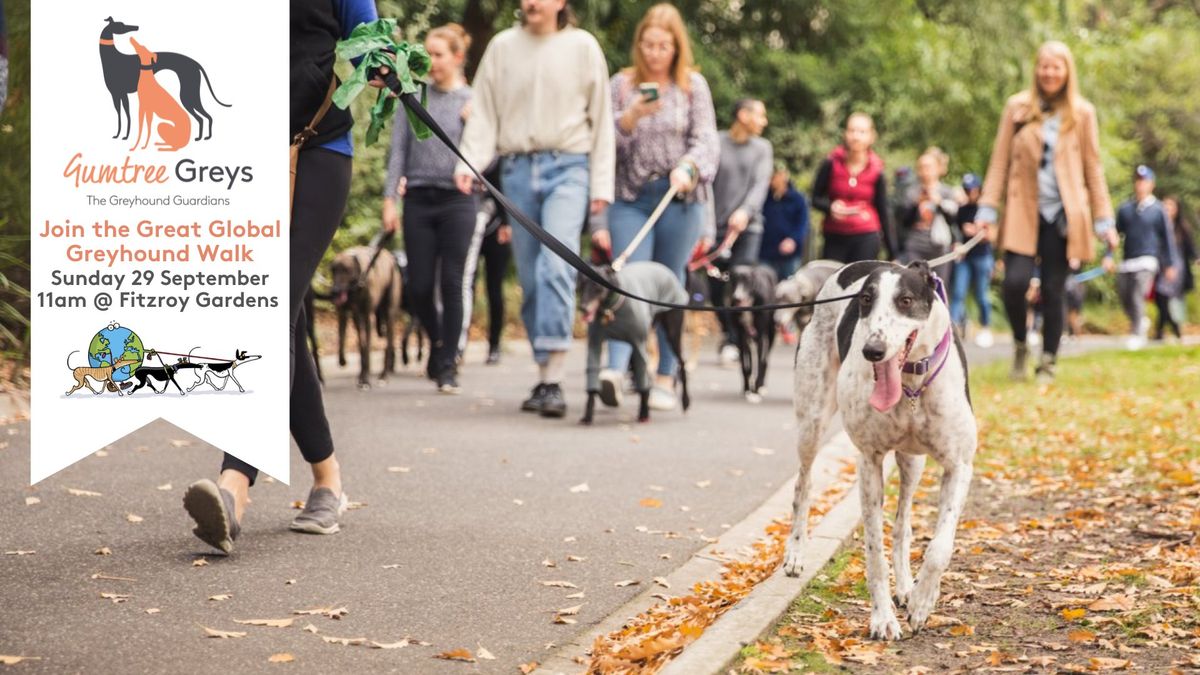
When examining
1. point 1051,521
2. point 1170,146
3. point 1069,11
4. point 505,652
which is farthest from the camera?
point 1170,146

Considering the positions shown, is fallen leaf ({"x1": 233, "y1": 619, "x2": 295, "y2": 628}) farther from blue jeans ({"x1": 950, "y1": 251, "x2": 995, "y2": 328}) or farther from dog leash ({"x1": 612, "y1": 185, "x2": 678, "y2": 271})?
blue jeans ({"x1": 950, "y1": 251, "x2": 995, "y2": 328})

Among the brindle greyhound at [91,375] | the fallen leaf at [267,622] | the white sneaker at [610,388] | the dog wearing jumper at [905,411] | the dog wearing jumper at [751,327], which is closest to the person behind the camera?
the fallen leaf at [267,622]

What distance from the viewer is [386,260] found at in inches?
464

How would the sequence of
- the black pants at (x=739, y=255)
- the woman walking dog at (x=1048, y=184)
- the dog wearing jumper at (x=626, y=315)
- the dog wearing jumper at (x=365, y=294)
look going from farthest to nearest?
1. the black pants at (x=739, y=255)
2. the dog wearing jumper at (x=365, y=294)
3. the woman walking dog at (x=1048, y=184)
4. the dog wearing jumper at (x=626, y=315)

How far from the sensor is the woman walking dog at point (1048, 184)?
432 inches

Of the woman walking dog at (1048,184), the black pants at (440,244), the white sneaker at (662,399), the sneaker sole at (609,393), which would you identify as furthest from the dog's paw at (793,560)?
the woman walking dog at (1048,184)

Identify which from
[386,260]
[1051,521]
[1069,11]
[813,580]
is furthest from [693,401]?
[1069,11]

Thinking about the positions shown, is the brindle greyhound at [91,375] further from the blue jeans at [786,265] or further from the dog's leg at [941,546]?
the blue jeans at [786,265]

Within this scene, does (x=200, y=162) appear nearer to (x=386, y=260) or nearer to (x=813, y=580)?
(x=813, y=580)

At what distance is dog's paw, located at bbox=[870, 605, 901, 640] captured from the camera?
4.32 meters

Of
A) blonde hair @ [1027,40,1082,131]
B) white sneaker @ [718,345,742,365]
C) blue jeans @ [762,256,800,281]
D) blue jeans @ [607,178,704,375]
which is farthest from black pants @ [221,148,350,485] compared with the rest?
blue jeans @ [762,256,800,281]

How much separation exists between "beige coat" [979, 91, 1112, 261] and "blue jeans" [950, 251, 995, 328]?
838 centimetres

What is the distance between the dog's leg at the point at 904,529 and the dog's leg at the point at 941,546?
25 cm

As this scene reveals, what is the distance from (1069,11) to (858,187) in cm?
1621
